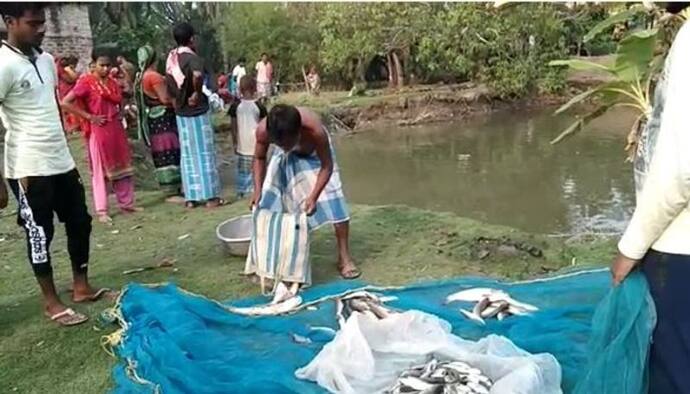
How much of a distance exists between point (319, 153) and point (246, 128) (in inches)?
106

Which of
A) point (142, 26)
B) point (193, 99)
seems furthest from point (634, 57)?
point (142, 26)

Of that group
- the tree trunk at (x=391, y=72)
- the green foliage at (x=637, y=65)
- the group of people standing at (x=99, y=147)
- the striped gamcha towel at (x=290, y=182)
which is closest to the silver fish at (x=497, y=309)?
the green foliage at (x=637, y=65)

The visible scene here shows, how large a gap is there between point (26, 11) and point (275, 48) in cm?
2329

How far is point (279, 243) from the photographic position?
3668 millimetres

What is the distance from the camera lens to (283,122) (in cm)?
352

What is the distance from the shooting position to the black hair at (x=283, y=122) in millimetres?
3521

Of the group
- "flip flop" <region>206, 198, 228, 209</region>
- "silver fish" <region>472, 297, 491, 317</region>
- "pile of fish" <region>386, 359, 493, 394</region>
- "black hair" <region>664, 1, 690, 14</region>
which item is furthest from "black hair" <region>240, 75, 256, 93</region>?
"black hair" <region>664, 1, 690, 14</region>

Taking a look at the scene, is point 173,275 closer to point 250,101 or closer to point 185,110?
point 185,110

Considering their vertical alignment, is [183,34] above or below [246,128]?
above

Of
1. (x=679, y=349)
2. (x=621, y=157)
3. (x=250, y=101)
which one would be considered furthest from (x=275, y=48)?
(x=679, y=349)

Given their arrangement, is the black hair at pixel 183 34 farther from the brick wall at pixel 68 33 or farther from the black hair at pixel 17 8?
the brick wall at pixel 68 33

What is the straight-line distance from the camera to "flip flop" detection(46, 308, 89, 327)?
3365mm

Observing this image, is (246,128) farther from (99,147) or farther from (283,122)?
(283,122)

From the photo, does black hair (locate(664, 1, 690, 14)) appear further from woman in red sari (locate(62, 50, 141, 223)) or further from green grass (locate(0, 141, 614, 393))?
woman in red sari (locate(62, 50, 141, 223))
